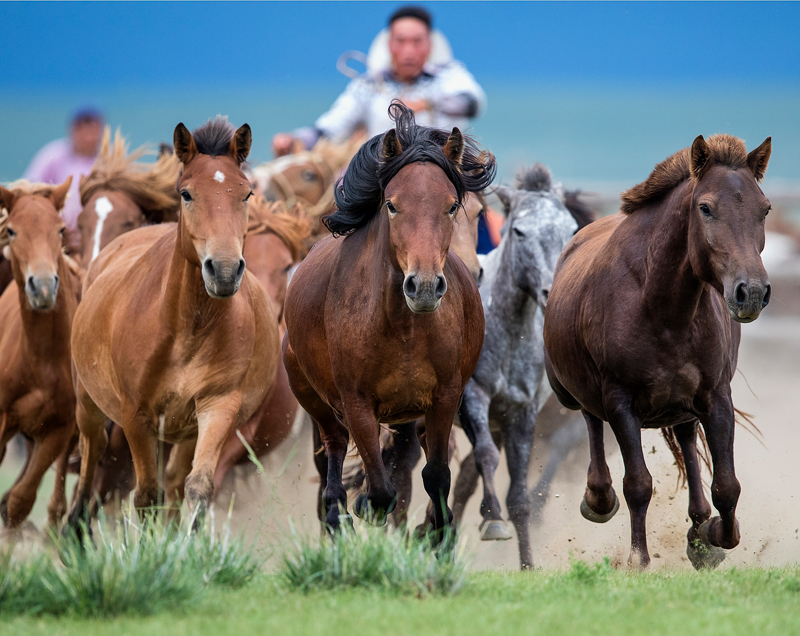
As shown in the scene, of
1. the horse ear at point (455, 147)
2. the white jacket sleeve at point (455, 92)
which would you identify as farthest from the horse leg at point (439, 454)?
the white jacket sleeve at point (455, 92)

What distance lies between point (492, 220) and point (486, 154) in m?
4.38

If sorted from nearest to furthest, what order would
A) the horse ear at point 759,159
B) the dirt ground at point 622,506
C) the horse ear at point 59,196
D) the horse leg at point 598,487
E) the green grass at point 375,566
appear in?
the green grass at point 375,566 < the horse ear at point 759,159 < the horse leg at point 598,487 < the horse ear at point 59,196 < the dirt ground at point 622,506

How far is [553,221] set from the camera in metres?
7.51

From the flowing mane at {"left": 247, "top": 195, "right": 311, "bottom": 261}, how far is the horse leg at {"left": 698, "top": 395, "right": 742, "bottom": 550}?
428 centimetres

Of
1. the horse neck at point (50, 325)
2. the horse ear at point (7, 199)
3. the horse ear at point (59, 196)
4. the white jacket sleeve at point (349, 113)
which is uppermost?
the white jacket sleeve at point (349, 113)

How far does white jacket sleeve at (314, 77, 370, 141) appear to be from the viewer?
35.3 ft

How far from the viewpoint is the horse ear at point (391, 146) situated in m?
4.84

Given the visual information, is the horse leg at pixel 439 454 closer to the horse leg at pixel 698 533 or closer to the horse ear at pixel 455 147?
the horse ear at pixel 455 147

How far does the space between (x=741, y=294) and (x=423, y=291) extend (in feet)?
4.70

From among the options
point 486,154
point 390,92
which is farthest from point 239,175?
point 390,92

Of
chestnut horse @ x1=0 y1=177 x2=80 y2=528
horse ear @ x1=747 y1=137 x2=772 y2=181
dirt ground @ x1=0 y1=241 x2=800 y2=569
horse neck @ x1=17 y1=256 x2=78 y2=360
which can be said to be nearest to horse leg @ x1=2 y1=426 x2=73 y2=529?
chestnut horse @ x1=0 y1=177 x2=80 y2=528

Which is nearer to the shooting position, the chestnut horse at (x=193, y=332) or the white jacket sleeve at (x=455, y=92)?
the chestnut horse at (x=193, y=332)

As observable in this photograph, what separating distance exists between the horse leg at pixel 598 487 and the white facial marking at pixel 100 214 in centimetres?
414

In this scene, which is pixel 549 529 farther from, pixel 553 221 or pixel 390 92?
pixel 390 92
